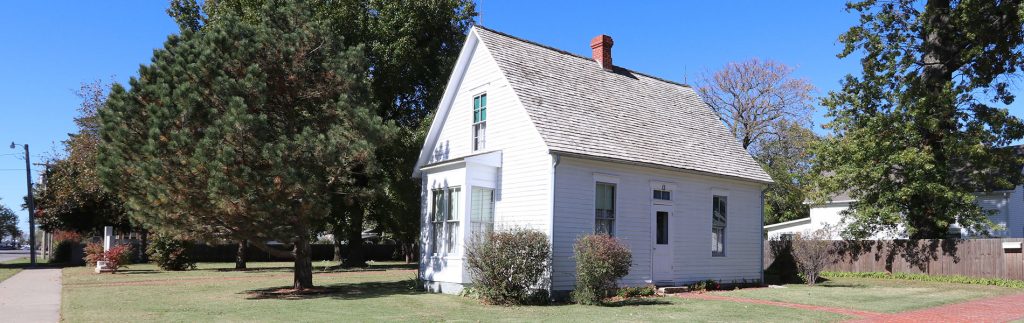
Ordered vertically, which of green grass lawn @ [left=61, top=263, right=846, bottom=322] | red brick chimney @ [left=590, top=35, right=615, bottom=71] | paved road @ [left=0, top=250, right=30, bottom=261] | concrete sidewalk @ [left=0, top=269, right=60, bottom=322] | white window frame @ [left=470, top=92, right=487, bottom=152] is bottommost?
paved road @ [left=0, top=250, right=30, bottom=261]

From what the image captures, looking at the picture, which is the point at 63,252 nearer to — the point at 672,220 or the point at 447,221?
the point at 447,221

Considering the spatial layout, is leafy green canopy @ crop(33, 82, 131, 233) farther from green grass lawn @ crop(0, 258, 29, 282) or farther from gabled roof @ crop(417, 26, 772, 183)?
gabled roof @ crop(417, 26, 772, 183)

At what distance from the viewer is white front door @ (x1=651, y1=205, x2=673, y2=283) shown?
17906 millimetres

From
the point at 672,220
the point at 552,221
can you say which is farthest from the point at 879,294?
the point at 552,221

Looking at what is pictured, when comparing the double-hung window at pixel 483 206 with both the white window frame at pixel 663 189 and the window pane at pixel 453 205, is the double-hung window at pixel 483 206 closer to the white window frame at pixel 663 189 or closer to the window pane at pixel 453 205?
the window pane at pixel 453 205

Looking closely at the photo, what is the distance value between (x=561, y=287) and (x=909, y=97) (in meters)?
14.7

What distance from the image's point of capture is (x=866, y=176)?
24.2 meters

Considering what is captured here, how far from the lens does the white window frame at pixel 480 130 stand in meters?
18.7

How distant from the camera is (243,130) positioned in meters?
16.0

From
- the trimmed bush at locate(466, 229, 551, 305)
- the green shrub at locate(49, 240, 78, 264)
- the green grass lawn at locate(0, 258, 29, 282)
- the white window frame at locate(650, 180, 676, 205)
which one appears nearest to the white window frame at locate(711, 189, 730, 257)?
the white window frame at locate(650, 180, 676, 205)

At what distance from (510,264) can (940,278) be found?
15.3m

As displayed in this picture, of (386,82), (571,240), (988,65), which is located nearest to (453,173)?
(571,240)

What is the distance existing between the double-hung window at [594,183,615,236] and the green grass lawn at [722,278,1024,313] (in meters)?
3.60

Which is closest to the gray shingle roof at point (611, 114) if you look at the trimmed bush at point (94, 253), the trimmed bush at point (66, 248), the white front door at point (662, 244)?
the white front door at point (662, 244)
